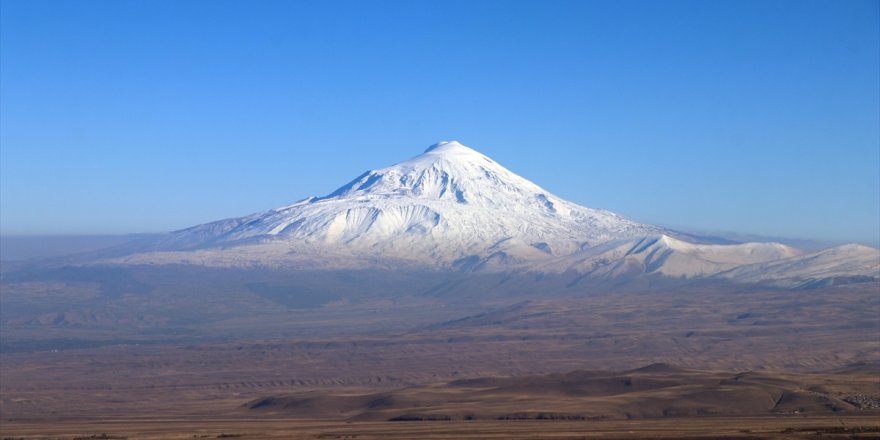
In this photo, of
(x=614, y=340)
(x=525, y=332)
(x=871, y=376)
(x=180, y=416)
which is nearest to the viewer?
(x=871, y=376)

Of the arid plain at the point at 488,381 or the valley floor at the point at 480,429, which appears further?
the arid plain at the point at 488,381

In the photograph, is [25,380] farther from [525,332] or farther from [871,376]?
[871,376]

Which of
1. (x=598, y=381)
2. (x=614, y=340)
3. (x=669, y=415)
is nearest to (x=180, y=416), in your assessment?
(x=598, y=381)

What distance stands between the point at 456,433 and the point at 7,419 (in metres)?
48.8

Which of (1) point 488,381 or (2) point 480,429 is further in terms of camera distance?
(1) point 488,381

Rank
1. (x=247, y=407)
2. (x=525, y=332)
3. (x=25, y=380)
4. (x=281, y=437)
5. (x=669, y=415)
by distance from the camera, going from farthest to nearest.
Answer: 1. (x=525, y=332)
2. (x=25, y=380)
3. (x=247, y=407)
4. (x=669, y=415)
5. (x=281, y=437)

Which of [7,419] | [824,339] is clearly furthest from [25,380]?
[824,339]

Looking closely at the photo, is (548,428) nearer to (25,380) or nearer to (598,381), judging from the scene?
(598,381)

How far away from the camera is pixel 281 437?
7469 centimetres

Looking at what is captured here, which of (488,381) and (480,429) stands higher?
Answer: (480,429)

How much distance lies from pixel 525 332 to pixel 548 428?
4265 inches

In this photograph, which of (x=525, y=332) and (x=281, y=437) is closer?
(x=281, y=437)

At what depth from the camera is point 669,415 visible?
3469 inches

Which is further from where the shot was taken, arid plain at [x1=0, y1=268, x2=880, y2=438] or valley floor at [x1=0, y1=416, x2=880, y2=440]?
arid plain at [x1=0, y1=268, x2=880, y2=438]
